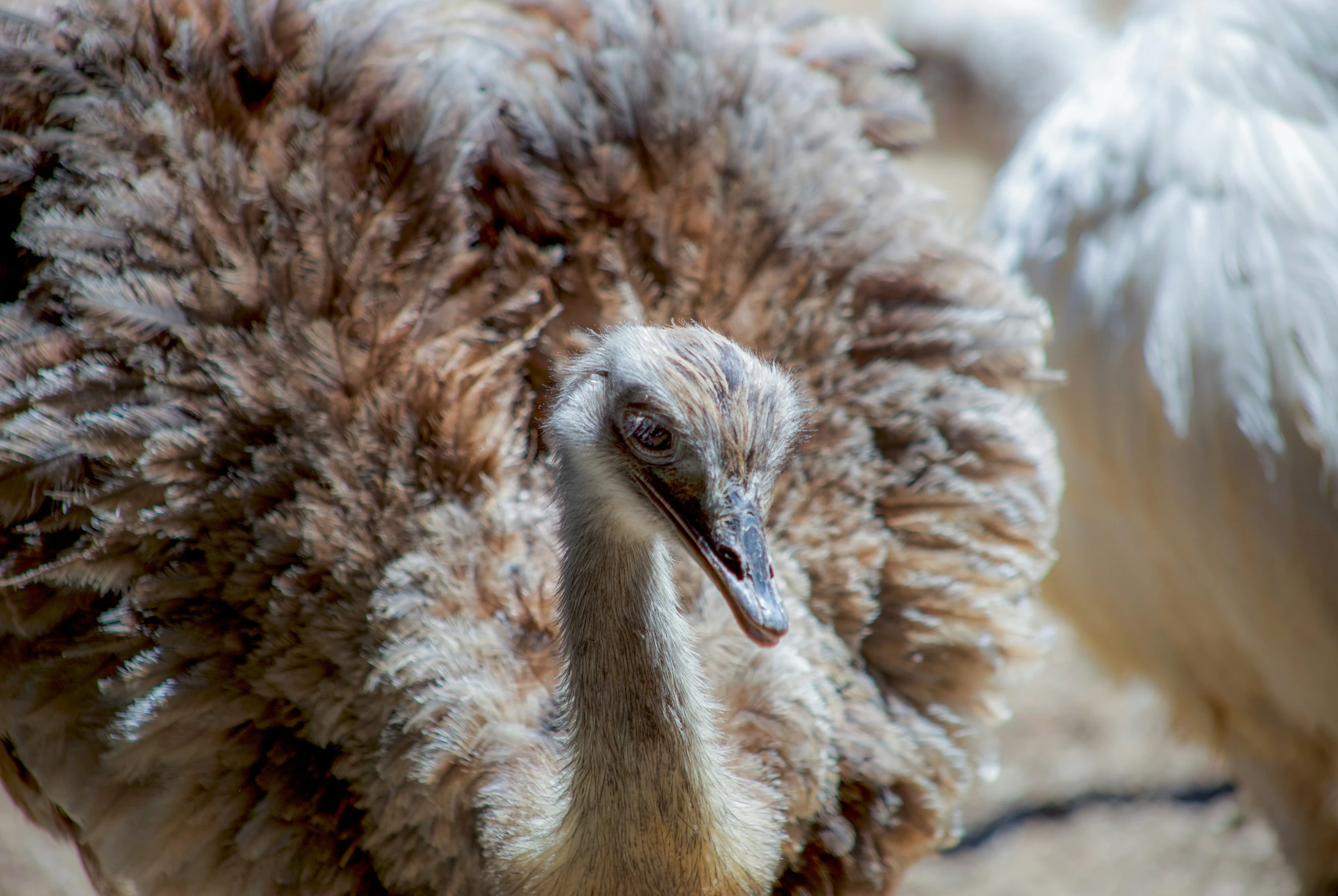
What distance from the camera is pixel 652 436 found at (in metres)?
1.07

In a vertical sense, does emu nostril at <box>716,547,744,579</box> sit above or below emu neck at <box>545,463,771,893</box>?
above

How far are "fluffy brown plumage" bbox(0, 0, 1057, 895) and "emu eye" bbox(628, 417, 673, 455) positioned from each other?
31 centimetres

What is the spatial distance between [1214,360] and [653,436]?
4.17 feet

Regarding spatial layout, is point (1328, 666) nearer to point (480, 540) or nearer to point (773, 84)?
point (773, 84)

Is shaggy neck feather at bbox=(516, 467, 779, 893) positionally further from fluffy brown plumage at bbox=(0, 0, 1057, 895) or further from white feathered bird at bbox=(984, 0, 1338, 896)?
white feathered bird at bbox=(984, 0, 1338, 896)

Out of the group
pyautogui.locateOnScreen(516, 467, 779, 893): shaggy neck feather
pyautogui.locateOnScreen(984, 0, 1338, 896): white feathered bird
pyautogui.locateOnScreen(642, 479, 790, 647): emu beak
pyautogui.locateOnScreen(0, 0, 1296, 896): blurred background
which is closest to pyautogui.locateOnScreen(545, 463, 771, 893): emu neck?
pyautogui.locateOnScreen(516, 467, 779, 893): shaggy neck feather

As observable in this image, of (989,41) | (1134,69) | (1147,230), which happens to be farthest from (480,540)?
(989,41)

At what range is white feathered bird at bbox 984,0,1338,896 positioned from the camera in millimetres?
1954

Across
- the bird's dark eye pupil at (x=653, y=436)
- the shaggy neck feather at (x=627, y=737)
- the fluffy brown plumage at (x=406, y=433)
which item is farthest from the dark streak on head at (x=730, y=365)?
the fluffy brown plumage at (x=406, y=433)

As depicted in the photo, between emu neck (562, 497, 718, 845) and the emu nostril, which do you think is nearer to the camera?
the emu nostril

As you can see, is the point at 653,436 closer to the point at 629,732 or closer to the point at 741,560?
the point at 741,560

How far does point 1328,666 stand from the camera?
198 centimetres

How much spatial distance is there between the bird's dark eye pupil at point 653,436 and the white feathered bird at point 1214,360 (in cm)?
124

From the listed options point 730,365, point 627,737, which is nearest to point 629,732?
point 627,737
